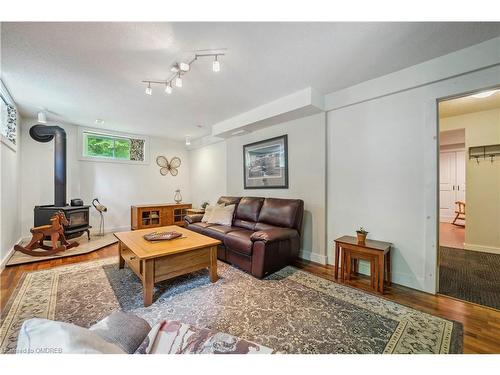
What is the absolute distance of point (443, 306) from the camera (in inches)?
79.0

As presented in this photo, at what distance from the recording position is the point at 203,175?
230 inches

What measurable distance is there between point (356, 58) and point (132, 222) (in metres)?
5.46

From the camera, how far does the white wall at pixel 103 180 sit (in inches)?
165

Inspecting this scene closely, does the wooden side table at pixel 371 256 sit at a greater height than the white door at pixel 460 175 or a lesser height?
lesser

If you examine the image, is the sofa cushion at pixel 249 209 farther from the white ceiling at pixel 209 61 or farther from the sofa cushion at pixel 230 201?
the white ceiling at pixel 209 61

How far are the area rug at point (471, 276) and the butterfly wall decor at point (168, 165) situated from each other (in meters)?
5.91

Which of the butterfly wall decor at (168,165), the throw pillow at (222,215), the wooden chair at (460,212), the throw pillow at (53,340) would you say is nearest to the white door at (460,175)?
the wooden chair at (460,212)

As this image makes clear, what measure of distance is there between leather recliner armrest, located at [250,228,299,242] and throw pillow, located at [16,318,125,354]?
204cm

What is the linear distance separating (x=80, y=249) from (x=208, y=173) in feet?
9.87

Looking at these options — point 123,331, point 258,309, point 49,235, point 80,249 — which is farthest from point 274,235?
point 49,235

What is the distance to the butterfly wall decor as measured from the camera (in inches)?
233
